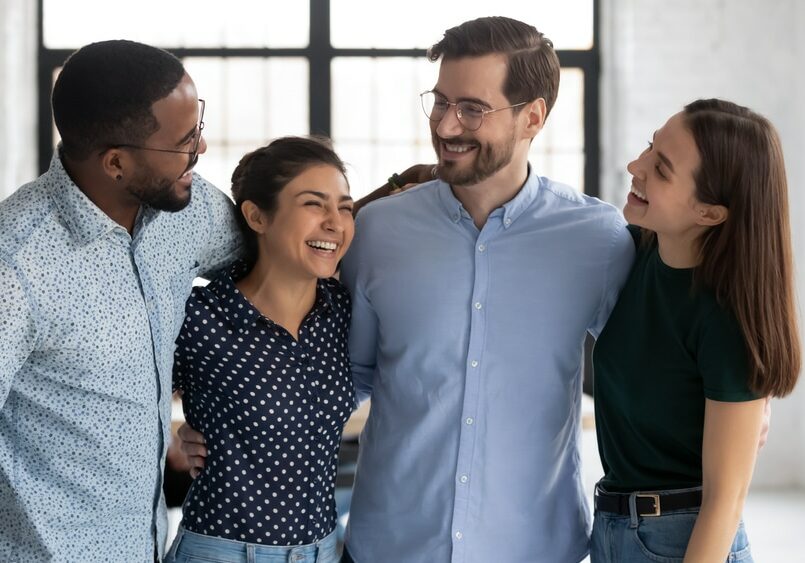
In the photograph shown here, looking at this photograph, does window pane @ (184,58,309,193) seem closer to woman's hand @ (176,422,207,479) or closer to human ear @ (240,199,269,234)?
human ear @ (240,199,269,234)

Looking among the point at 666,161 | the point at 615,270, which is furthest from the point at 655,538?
the point at 666,161

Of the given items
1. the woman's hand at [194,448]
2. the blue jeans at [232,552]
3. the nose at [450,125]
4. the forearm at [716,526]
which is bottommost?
the blue jeans at [232,552]

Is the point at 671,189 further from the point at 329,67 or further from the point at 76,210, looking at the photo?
the point at 329,67

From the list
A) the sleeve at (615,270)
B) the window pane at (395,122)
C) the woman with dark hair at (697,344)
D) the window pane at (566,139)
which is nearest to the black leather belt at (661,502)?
the woman with dark hair at (697,344)

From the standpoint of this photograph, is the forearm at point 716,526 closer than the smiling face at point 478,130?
Yes

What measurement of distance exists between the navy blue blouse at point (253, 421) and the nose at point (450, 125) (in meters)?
0.49

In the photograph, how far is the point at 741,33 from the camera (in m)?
5.67

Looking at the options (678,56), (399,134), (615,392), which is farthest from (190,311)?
(678,56)

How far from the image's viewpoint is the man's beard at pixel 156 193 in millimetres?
1622

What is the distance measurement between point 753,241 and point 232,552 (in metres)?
1.04

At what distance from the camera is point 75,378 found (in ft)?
5.06

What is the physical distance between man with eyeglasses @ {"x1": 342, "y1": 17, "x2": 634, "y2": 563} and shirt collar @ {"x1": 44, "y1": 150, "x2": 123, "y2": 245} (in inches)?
24.7

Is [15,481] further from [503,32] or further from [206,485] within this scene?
[503,32]

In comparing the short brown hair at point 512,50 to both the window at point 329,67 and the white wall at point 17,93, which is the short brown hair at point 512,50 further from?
the white wall at point 17,93
